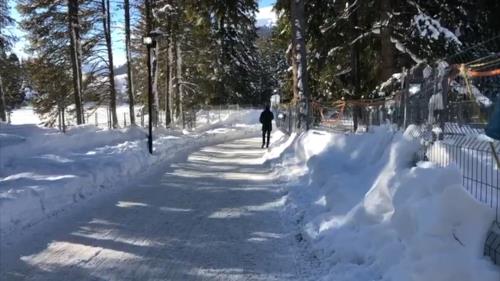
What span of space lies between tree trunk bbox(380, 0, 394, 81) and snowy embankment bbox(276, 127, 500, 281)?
859 cm

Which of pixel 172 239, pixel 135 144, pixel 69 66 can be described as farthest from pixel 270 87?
pixel 172 239

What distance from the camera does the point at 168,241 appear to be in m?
7.62

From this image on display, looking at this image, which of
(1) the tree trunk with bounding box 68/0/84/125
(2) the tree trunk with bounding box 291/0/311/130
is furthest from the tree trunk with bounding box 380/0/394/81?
A: (1) the tree trunk with bounding box 68/0/84/125

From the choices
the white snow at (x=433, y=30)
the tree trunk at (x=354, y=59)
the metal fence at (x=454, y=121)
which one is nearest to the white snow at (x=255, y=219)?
the metal fence at (x=454, y=121)

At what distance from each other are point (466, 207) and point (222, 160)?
13796 mm

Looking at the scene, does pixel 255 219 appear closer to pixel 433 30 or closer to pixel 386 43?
pixel 433 30

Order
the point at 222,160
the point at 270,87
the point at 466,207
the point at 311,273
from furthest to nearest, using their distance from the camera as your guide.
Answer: the point at 270,87, the point at 222,160, the point at 311,273, the point at 466,207

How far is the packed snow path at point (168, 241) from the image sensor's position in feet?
20.7

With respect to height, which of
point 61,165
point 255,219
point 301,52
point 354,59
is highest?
point 301,52

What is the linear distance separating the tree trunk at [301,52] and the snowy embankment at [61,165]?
473 cm

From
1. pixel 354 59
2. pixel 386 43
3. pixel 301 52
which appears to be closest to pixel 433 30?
pixel 386 43

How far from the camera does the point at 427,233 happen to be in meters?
4.95

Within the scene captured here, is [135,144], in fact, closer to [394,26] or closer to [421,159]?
[394,26]

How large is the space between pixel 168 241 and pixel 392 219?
10.1ft
